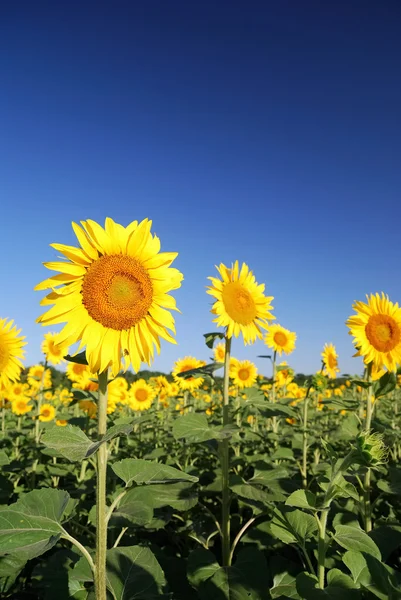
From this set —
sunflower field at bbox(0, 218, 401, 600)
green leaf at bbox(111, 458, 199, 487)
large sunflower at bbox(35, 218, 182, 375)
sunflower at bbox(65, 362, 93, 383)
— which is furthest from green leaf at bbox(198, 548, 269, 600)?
sunflower at bbox(65, 362, 93, 383)

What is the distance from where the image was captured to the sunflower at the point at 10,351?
13.5 feet

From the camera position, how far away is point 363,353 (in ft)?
13.7

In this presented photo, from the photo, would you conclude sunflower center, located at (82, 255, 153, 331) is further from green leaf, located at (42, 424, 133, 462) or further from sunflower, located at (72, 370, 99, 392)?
sunflower, located at (72, 370, 99, 392)

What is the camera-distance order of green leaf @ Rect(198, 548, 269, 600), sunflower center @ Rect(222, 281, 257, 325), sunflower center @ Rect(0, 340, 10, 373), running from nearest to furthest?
green leaf @ Rect(198, 548, 269, 600), sunflower center @ Rect(222, 281, 257, 325), sunflower center @ Rect(0, 340, 10, 373)

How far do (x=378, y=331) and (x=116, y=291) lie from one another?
2.91 metres

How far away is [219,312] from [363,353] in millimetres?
1484

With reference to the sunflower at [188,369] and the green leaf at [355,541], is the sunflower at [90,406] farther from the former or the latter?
the green leaf at [355,541]

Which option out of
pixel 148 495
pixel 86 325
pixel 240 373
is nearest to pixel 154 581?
pixel 148 495

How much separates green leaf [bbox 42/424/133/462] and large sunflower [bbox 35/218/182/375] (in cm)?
33

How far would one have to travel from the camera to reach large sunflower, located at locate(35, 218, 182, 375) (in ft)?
7.36

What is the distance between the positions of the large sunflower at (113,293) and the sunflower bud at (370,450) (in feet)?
3.49

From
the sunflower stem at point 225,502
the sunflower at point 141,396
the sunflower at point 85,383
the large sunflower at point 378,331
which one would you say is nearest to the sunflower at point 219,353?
the sunflower at point 141,396

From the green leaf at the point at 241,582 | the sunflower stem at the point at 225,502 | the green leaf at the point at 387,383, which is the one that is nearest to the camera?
the green leaf at the point at 241,582

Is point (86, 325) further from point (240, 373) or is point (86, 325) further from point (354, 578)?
point (240, 373)
